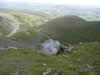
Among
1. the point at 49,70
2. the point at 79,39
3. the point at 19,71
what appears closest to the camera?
the point at 19,71

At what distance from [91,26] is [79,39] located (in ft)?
195

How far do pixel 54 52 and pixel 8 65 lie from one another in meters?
48.6

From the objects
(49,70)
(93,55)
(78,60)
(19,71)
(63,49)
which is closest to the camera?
(19,71)

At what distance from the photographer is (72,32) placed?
171m

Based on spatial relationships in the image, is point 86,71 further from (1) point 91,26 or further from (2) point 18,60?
(1) point 91,26

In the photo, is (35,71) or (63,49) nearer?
(35,71)

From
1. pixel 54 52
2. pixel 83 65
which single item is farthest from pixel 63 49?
pixel 83 65

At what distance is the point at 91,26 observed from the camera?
188000 millimetres

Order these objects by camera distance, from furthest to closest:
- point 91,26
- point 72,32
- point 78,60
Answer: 1. point 91,26
2. point 72,32
3. point 78,60

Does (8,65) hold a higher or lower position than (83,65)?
higher

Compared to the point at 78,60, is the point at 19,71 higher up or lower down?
higher up

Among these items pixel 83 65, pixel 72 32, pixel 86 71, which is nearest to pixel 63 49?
pixel 83 65

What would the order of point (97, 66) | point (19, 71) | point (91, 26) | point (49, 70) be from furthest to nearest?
point (91, 26) < point (97, 66) < point (49, 70) < point (19, 71)

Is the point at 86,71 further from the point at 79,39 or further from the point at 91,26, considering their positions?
the point at 91,26
